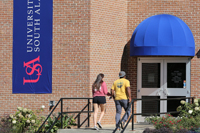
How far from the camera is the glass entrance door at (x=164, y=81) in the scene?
1392cm

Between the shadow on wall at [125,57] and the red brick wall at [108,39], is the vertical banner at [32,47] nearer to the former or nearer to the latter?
the red brick wall at [108,39]

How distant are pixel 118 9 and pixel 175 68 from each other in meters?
3.12

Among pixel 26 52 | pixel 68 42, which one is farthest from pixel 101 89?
pixel 26 52

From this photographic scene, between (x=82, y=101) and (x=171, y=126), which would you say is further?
(x=82, y=101)

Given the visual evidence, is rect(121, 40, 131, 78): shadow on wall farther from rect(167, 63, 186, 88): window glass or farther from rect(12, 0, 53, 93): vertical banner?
rect(12, 0, 53, 93): vertical banner

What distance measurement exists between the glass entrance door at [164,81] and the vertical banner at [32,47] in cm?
372

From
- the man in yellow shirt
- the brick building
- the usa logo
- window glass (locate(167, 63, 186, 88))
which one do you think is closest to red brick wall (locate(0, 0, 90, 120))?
the brick building

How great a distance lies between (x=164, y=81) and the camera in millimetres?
14000

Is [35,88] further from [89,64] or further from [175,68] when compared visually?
[175,68]

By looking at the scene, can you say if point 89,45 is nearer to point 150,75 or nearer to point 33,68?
point 33,68

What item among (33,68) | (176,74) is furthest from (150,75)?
(33,68)

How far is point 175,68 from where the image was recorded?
14.0 metres

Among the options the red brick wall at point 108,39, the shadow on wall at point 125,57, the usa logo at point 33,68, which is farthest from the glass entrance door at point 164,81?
the usa logo at point 33,68

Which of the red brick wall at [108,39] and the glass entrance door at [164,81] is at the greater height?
the red brick wall at [108,39]
